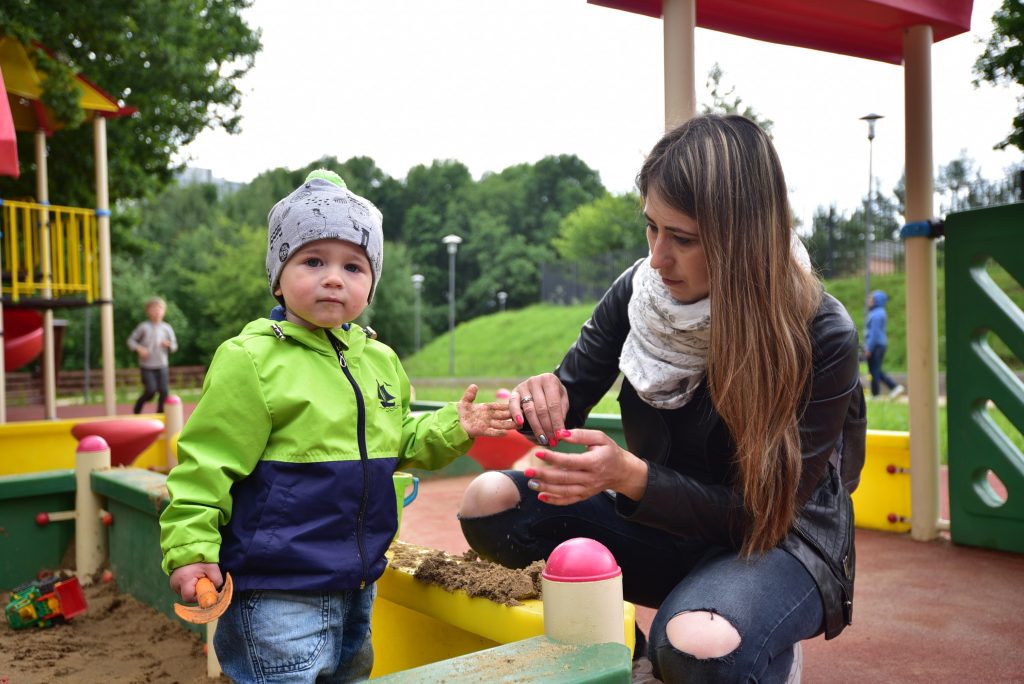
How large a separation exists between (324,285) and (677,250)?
720 millimetres

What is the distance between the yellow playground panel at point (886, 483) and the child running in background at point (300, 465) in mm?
2803

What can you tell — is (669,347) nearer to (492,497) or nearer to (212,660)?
(492,497)

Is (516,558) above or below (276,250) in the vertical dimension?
below

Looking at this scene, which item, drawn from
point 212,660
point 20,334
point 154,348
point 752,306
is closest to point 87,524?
point 212,660

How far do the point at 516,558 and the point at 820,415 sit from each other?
0.78 metres

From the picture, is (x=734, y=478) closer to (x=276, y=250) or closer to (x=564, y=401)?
(x=564, y=401)

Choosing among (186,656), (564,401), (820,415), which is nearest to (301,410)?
(564,401)

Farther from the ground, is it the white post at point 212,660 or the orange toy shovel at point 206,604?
the orange toy shovel at point 206,604

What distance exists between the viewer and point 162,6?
1205 centimetres

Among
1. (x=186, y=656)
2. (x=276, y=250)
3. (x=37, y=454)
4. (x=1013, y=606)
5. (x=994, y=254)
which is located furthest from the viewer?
(x=37, y=454)

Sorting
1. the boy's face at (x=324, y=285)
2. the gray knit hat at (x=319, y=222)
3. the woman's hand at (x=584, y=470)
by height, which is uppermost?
the gray knit hat at (x=319, y=222)

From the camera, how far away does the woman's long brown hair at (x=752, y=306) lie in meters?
1.64

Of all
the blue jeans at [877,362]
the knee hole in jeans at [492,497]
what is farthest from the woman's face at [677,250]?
the blue jeans at [877,362]

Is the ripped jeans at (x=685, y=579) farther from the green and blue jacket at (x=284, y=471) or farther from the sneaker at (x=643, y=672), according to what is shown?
the green and blue jacket at (x=284, y=471)
